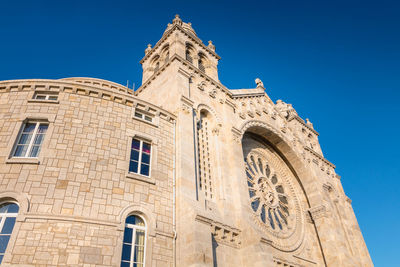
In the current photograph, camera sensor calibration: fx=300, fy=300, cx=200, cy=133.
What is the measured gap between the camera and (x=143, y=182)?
1303 centimetres

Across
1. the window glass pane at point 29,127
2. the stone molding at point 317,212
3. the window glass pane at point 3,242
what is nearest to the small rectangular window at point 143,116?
the window glass pane at point 29,127

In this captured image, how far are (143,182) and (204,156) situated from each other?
480 centimetres

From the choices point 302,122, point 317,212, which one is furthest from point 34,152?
point 302,122

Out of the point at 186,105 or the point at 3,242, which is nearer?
the point at 3,242

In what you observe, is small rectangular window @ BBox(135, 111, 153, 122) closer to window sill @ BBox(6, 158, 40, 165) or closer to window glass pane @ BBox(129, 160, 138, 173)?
window glass pane @ BBox(129, 160, 138, 173)

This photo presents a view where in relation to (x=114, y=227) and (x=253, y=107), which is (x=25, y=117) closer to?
(x=114, y=227)

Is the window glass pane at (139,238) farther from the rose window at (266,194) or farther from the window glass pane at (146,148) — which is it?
the rose window at (266,194)

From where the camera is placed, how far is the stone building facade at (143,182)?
1060 centimetres

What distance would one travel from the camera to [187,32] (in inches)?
918

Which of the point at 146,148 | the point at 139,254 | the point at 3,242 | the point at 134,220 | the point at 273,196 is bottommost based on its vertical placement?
the point at 139,254

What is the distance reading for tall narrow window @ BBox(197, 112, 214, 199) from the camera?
1555 cm

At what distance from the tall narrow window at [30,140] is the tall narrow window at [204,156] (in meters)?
7.70

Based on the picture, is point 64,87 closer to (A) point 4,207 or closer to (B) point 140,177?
(B) point 140,177

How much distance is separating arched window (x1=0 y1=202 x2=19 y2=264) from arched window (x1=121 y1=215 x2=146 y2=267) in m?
3.81
